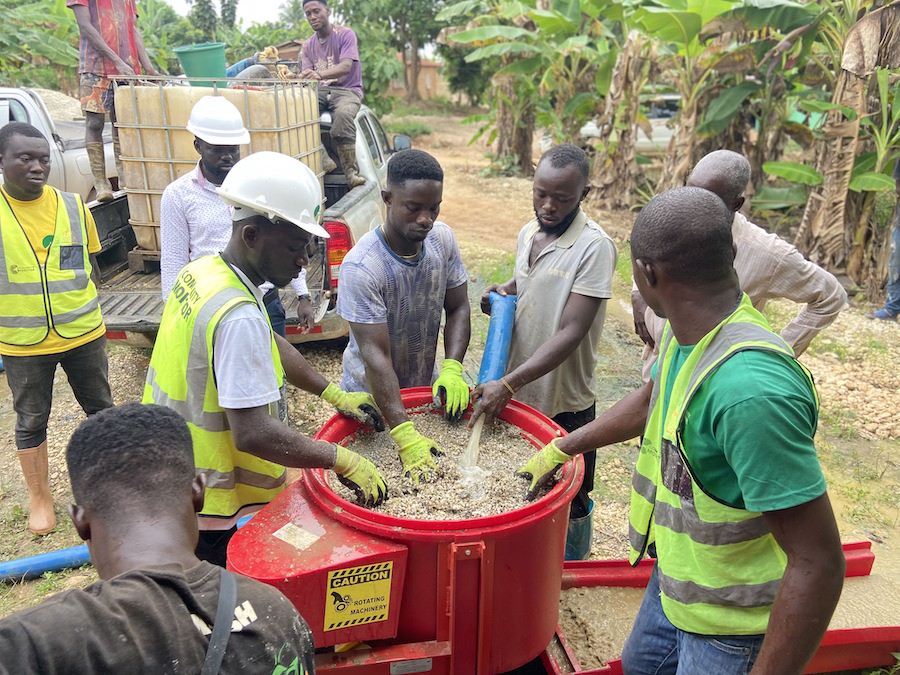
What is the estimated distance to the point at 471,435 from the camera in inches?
99.6

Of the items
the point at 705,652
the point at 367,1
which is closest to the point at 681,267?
the point at 705,652

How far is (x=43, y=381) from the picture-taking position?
11.4 ft

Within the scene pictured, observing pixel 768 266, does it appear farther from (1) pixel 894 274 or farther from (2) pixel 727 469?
(1) pixel 894 274

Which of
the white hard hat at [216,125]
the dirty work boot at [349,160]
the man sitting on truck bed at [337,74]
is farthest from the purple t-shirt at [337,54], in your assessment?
the white hard hat at [216,125]

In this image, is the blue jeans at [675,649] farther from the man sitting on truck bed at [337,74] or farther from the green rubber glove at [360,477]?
the man sitting on truck bed at [337,74]

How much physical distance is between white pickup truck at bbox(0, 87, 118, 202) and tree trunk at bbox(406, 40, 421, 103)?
21346 mm

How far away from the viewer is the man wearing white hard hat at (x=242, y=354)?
1903 millimetres

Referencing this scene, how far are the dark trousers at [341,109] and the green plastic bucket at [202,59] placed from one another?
88 cm

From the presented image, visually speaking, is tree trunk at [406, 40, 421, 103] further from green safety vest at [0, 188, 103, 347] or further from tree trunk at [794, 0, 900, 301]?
green safety vest at [0, 188, 103, 347]

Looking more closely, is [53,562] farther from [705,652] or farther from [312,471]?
[705,652]

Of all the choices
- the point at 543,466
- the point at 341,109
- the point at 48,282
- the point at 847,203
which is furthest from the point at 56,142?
the point at 847,203

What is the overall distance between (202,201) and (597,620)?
2800 mm

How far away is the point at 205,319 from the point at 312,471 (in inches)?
22.0

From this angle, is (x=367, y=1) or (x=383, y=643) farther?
(x=367, y=1)
